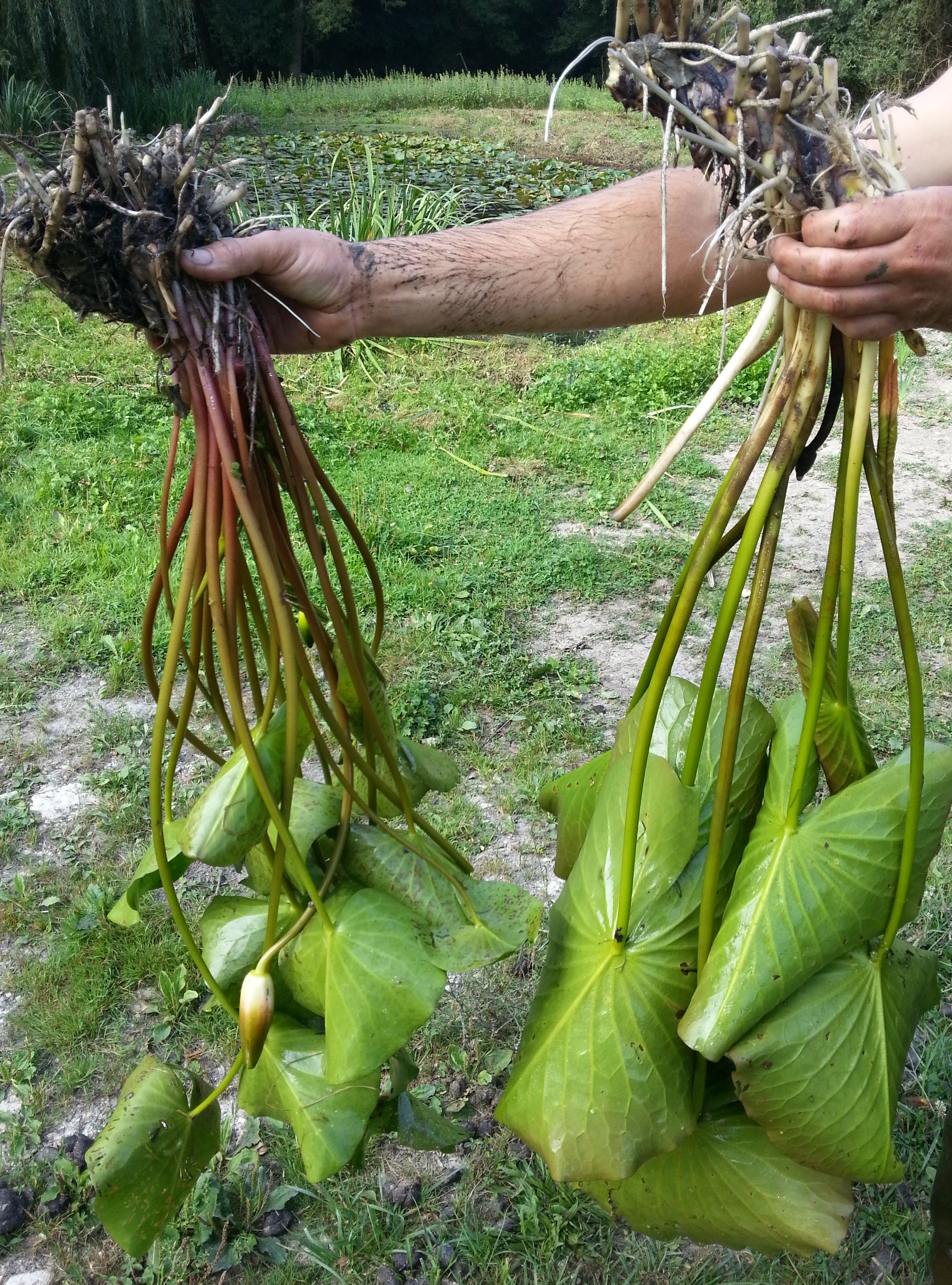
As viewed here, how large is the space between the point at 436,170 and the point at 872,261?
395 inches

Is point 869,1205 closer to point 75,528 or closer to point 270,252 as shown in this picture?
point 270,252

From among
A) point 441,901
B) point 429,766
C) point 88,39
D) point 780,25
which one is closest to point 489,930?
point 441,901

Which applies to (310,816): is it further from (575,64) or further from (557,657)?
(557,657)

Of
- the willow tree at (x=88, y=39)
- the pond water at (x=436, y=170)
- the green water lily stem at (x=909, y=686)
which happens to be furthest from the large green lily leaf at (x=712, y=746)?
the willow tree at (x=88, y=39)

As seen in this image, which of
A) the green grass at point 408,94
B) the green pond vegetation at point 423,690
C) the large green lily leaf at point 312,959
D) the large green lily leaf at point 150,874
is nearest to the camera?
the large green lily leaf at point 312,959

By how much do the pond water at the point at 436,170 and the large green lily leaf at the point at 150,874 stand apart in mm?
6353

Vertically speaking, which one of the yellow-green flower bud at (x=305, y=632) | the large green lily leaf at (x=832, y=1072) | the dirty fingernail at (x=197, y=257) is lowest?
the large green lily leaf at (x=832, y=1072)

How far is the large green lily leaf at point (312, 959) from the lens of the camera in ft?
3.34

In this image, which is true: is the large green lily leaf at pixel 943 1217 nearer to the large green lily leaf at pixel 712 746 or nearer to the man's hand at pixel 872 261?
the large green lily leaf at pixel 712 746

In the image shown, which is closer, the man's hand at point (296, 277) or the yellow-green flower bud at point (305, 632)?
the man's hand at point (296, 277)

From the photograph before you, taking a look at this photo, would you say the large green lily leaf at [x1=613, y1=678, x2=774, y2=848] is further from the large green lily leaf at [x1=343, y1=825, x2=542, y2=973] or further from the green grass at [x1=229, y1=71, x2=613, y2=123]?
the green grass at [x1=229, y1=71, x2=613, y2=123]

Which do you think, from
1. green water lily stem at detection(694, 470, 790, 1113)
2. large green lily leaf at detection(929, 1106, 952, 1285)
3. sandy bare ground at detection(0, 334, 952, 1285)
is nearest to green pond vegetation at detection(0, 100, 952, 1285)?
sandy bare ground at detection(0, 334, 952, 1285)

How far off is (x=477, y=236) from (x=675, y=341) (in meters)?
4.29

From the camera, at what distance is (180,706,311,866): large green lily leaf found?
3.10ft
